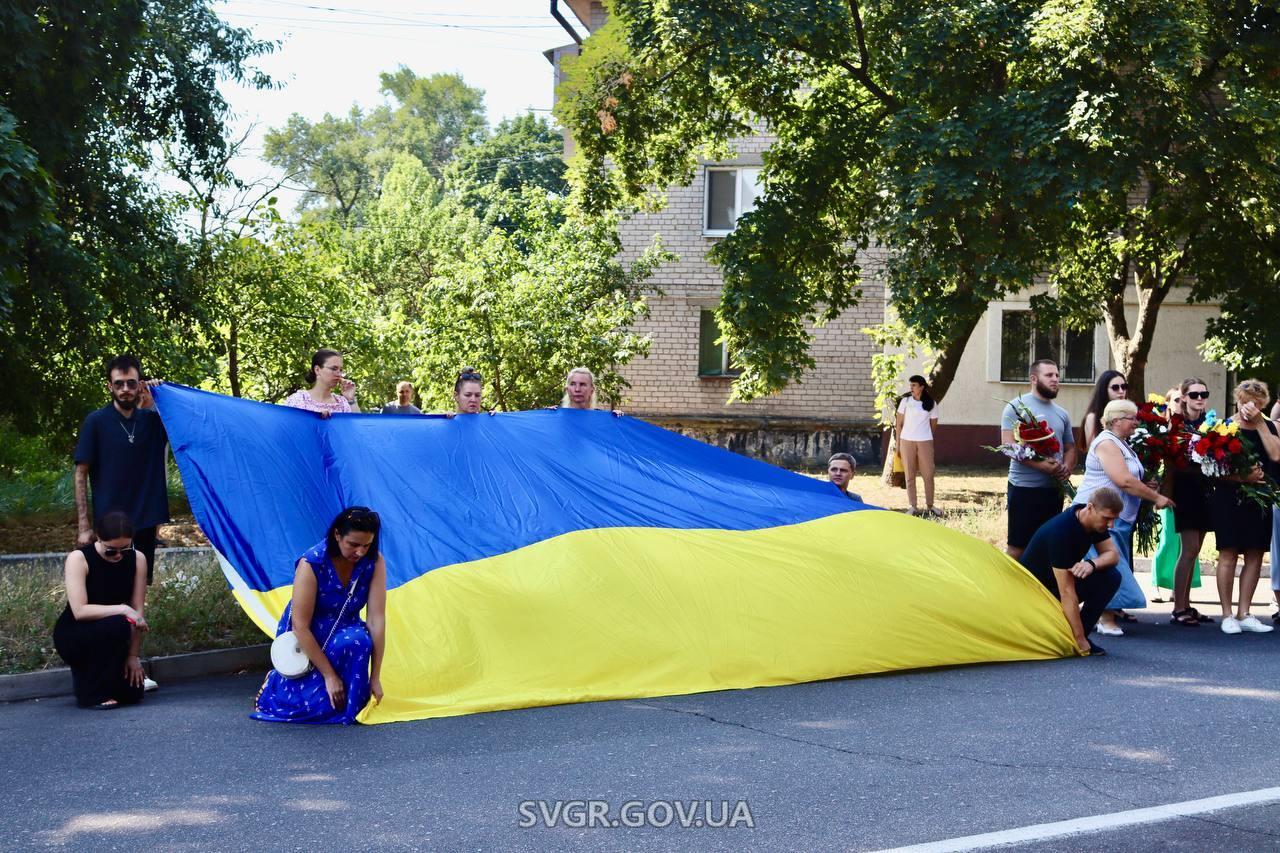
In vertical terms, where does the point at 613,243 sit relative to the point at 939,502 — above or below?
above

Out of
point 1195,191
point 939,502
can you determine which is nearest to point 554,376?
point 939,502

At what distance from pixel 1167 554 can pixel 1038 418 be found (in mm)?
2064

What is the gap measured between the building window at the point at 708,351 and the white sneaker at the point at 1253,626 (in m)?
19.4

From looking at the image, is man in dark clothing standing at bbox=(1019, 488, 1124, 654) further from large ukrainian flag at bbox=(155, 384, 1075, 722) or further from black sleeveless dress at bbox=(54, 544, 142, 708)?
black sleeveless dress at bbox=(54, 544, 142, 708)

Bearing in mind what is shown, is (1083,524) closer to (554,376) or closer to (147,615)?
(147,615)

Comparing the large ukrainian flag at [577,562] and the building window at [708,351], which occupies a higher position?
the building window at [708,351]

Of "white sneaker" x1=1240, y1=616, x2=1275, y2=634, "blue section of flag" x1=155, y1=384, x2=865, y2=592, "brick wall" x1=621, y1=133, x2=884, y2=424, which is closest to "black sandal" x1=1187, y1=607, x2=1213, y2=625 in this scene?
"white sneaker" x1=1240, y1=616, x2=1275, y2=634

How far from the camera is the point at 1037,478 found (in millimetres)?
10609

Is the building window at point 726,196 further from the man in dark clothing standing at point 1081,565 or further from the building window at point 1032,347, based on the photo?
the man in dark clothing standing at point 1081,565

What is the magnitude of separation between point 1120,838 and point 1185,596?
6265 millimetres

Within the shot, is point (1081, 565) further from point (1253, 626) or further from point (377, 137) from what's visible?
point (377, 137)

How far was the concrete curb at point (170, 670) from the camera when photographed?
26.6 ft

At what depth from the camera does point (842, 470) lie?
1067cm

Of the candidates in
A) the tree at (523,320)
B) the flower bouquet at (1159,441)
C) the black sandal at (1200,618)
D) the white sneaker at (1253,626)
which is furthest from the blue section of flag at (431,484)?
the tree at (523,320)
